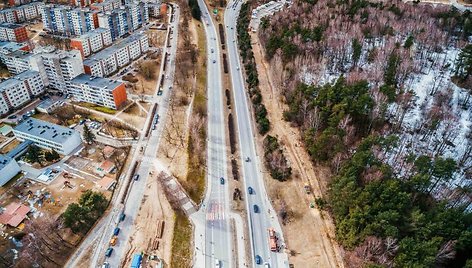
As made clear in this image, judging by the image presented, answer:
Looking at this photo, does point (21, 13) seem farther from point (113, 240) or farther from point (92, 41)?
point (113, 240)

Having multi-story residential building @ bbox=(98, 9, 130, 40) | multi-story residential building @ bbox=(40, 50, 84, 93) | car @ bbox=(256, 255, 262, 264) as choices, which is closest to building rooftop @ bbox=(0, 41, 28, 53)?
multi-story residential building @ bbox=(40, 50, 84, 93)

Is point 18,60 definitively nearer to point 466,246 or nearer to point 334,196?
point 334,196

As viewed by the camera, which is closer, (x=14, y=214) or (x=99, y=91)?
(x=14, y=214)

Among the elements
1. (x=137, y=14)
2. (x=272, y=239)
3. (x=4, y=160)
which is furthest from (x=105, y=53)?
(x=272, y=239)

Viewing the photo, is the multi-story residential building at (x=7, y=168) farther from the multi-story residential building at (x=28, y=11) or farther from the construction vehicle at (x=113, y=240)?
the multi-story residential building at (x=28, y=11)

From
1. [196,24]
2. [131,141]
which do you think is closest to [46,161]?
[131,141]

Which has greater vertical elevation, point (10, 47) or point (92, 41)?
point (92, 41)
